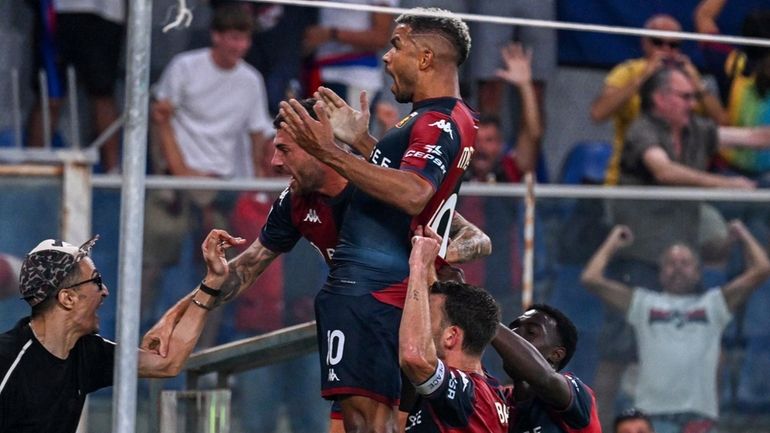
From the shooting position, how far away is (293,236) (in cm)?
699

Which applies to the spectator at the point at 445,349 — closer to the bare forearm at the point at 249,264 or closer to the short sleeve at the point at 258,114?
the bare forearm at the point at 249,264

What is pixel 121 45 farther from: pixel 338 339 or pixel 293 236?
pixel 338 339

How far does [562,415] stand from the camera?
6723 millimetres

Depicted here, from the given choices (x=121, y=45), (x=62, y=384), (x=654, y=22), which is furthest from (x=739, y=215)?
(x=62, y=384)

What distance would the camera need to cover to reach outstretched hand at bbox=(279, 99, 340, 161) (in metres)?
5.87

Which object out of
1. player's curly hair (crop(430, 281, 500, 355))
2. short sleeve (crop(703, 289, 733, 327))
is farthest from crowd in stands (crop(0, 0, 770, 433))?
player's curly hair (crop(430, 281, 500, 355))

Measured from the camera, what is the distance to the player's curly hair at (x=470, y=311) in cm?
612

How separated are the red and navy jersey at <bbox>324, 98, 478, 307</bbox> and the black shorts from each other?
4.83 m

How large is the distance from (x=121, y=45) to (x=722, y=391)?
15.0ft

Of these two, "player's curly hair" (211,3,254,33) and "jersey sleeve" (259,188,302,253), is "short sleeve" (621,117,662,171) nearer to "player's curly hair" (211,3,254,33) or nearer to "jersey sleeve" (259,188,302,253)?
"player's curly hair" (211,3,254,33)

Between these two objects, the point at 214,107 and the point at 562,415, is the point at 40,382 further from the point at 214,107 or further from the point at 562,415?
the point at 214,107

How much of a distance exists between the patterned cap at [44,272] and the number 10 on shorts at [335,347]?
103cm

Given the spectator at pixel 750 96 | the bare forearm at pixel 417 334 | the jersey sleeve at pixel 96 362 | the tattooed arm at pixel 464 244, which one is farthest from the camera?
the spectator at pixel 750 96

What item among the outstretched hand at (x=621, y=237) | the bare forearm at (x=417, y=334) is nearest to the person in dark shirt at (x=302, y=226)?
the bare forearm at (x=417, y=334)
